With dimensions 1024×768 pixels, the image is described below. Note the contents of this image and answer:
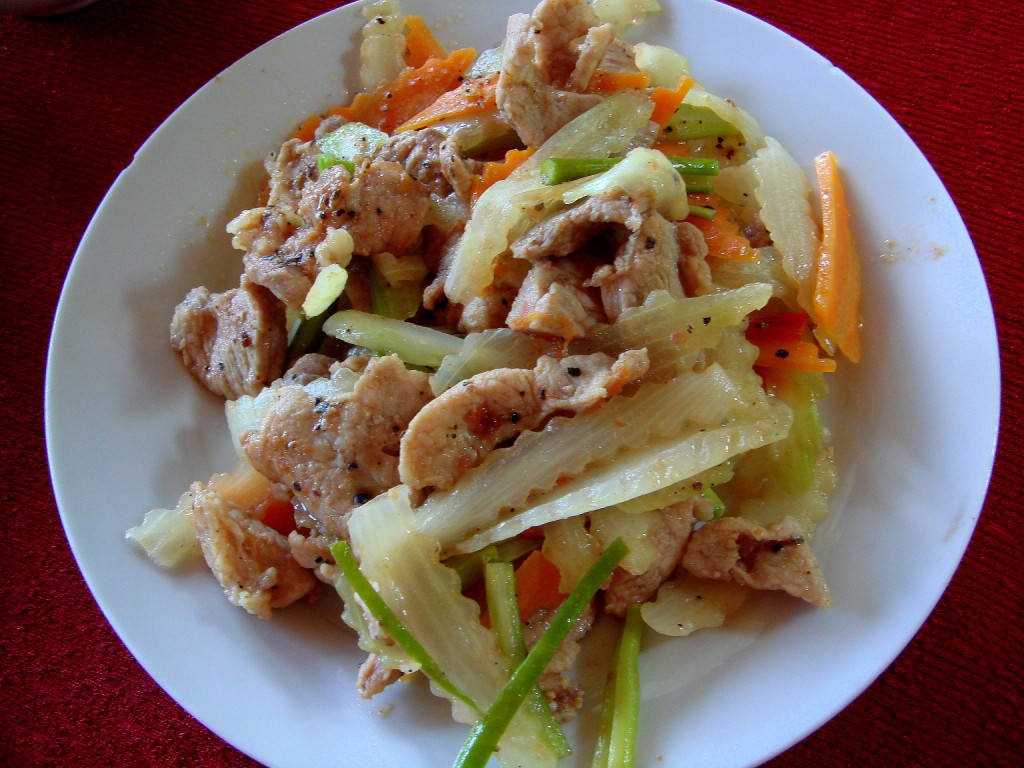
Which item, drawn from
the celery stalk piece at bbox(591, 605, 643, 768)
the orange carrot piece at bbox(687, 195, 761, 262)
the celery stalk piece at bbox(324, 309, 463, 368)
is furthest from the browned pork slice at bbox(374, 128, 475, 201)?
the celery stalk piece at bbox(591, 605, 643, 768)

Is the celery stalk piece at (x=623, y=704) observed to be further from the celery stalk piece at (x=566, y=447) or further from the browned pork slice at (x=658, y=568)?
the celery stalk piece at (x=566, y=447)

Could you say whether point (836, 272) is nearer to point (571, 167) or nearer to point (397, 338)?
point (571, 167)

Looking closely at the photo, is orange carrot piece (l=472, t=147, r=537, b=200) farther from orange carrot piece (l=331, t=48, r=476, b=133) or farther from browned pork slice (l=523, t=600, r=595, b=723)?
browned pork slice (l=523, t=600, r=595, b=723)

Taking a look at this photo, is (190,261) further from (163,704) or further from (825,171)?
(825,171)

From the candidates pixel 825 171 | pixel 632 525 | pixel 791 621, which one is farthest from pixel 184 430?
pixel 825 171

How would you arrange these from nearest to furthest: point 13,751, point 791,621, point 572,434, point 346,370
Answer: point 572,434 < point 791,621 < point 346,370 < point 13,751

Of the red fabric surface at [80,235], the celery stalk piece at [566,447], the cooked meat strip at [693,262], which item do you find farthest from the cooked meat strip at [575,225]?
the red fabric surface at [80,235]
